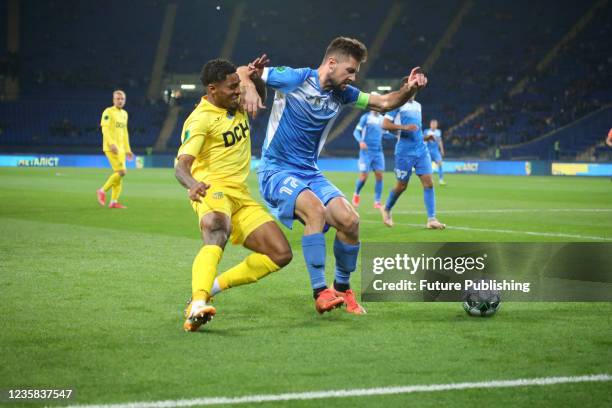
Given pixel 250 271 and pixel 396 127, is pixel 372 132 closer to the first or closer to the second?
pixel 396 127

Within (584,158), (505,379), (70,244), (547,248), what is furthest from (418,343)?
(584,158)

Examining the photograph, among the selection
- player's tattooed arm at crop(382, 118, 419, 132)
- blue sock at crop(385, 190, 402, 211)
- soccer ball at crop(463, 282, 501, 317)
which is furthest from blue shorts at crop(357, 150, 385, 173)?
soccer ball at crop(463, 282, 501, 317)

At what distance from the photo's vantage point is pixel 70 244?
37.8ft

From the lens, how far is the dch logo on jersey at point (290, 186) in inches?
273

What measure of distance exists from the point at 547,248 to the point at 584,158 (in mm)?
36204

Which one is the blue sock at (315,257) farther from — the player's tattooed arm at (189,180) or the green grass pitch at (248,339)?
the player's tattooed arm at (189,180)

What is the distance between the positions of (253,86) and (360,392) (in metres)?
3.04

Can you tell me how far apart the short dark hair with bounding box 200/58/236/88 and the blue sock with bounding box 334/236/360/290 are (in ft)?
5.14

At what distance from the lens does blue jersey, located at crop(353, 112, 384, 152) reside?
63.3 feet

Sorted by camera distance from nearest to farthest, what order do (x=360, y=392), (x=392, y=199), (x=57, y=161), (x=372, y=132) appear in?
1. (x=360, y=392)
2. (x=392, y=199)
3. (x=372, y=132)
4. (x=57, y=161)

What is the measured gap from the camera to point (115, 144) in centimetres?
1894

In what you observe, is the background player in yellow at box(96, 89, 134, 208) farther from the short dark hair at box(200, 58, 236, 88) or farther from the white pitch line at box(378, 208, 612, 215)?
the short dark hair at box(200, 58, 236, 88)

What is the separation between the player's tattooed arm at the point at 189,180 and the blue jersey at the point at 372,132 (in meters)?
12.9

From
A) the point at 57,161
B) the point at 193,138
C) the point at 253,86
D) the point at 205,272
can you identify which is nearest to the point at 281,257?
the point at 205,272
